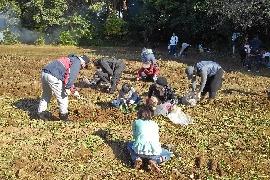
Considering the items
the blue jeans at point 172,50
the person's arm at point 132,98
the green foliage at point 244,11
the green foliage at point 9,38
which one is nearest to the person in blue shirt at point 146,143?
the person's arm at point 132,98

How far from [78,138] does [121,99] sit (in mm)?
2525

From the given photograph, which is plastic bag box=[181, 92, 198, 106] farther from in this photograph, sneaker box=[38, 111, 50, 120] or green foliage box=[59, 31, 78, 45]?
green foliage box=[59, 31, 78, 45]

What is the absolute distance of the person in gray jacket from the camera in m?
12.4

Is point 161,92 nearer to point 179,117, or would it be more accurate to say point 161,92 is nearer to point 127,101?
point 179,117

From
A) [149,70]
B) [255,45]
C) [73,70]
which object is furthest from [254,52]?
[73,70]

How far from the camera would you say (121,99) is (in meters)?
12.6

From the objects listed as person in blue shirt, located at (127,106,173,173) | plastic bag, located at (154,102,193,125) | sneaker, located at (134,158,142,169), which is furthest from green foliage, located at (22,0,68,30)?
sneaker, located at (134,158,142,169)

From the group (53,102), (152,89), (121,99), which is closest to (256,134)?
(152,89)

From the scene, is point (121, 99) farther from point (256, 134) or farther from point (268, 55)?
point (268, 55)

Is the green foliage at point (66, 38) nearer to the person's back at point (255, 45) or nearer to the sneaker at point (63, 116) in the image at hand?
the person's back at point (255, 45)

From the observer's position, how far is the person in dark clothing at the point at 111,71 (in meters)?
14.2

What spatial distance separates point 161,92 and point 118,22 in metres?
16.2

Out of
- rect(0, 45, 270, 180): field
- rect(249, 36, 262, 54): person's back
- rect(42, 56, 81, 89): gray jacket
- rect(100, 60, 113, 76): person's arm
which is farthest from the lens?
rect(249, 36, 262, 54): person's back

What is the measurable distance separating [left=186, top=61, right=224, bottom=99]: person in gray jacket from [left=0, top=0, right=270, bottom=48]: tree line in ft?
36.7
